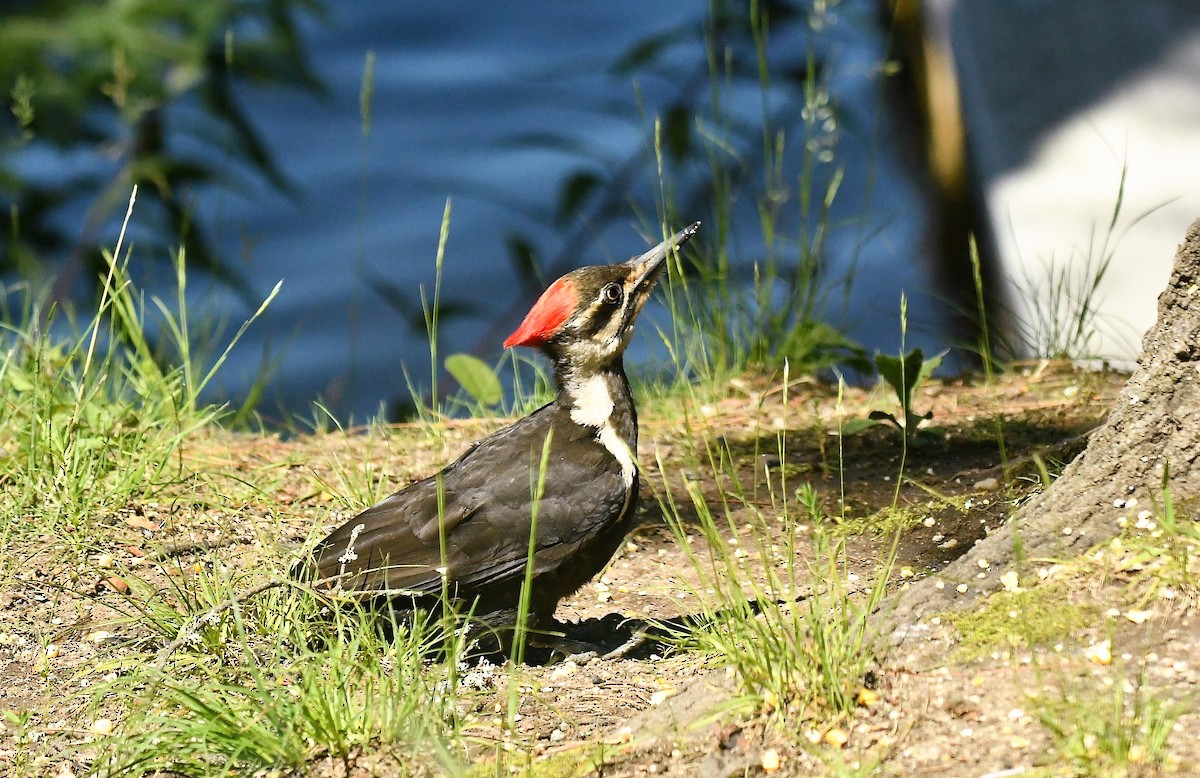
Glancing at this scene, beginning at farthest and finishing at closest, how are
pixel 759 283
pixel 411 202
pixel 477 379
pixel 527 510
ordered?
pixel 411 202, pixel 759 283, pixel 477 379, pixel 527 510

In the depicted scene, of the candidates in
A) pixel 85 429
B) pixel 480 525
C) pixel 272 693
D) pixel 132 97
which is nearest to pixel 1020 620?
pixel 480 525

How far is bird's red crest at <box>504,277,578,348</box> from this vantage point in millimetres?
4047

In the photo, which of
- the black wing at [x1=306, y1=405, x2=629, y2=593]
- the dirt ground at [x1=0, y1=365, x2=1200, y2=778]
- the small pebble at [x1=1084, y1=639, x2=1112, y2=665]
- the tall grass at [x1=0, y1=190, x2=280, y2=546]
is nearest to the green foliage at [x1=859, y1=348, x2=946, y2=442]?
the dirt ground at [x1=0, y1=365, x2=1200, y2=778]

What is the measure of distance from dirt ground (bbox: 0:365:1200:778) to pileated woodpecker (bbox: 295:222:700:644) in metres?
0.21

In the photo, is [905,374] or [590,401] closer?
[590,401]

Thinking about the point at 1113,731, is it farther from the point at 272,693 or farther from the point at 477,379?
the point at 477,379

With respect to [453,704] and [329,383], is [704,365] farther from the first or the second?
[329,383]

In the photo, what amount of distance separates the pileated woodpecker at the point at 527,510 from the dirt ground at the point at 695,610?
0.21 metres

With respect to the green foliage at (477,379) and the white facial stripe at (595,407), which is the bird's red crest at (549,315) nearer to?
the white facial stripe at (595,407)

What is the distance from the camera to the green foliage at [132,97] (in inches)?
230

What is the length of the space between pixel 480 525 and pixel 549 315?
2.10ft

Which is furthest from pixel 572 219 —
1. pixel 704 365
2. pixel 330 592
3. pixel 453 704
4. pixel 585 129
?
pixel 585 129

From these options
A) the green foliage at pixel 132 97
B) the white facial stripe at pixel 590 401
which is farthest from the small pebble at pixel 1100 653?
the green foliage at pixel 132 97

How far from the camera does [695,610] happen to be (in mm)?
3816
